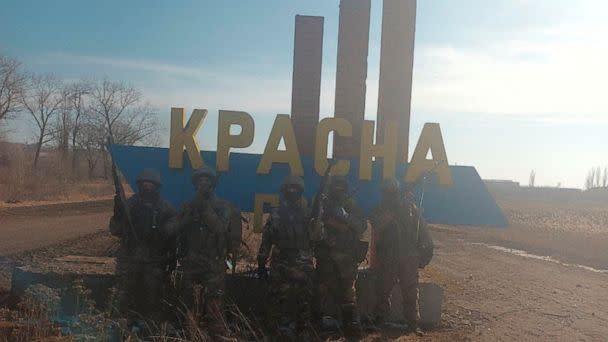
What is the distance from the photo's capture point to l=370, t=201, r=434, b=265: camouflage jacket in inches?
309

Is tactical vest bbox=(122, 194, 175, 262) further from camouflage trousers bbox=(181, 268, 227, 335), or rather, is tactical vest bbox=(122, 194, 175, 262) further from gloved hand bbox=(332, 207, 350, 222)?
gloved hand bbox=(332, 207, 350, 222)

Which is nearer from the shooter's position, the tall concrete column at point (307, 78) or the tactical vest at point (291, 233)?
the tactical vest at point (291, 233)

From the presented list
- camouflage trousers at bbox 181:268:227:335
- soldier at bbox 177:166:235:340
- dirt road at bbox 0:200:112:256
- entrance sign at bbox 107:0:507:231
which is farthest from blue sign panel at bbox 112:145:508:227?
dirt road at bbox 0:200:112:256

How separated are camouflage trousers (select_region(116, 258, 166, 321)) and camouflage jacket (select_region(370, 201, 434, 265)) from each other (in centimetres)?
292

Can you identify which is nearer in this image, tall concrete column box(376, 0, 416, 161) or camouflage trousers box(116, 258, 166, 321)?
camouflage trousers box(116, 258, 166, 321)

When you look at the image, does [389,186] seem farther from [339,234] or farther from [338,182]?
[339,234]

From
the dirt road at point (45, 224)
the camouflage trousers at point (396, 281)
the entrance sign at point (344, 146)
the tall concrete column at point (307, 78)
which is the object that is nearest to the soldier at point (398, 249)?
the camouflage trousers at point (396, 281)

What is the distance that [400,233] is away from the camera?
7887mm

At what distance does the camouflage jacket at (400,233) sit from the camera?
7855 millimetres

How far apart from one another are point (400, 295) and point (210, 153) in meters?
3.61

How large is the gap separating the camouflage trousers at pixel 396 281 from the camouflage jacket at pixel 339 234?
60 centimetres

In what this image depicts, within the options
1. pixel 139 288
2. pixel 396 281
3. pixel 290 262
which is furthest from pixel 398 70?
pixel 139 288

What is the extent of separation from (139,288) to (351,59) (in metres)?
4.84

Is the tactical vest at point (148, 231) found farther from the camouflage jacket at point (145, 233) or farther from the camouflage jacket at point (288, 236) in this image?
the camouflage jacket at point (288, 236)
